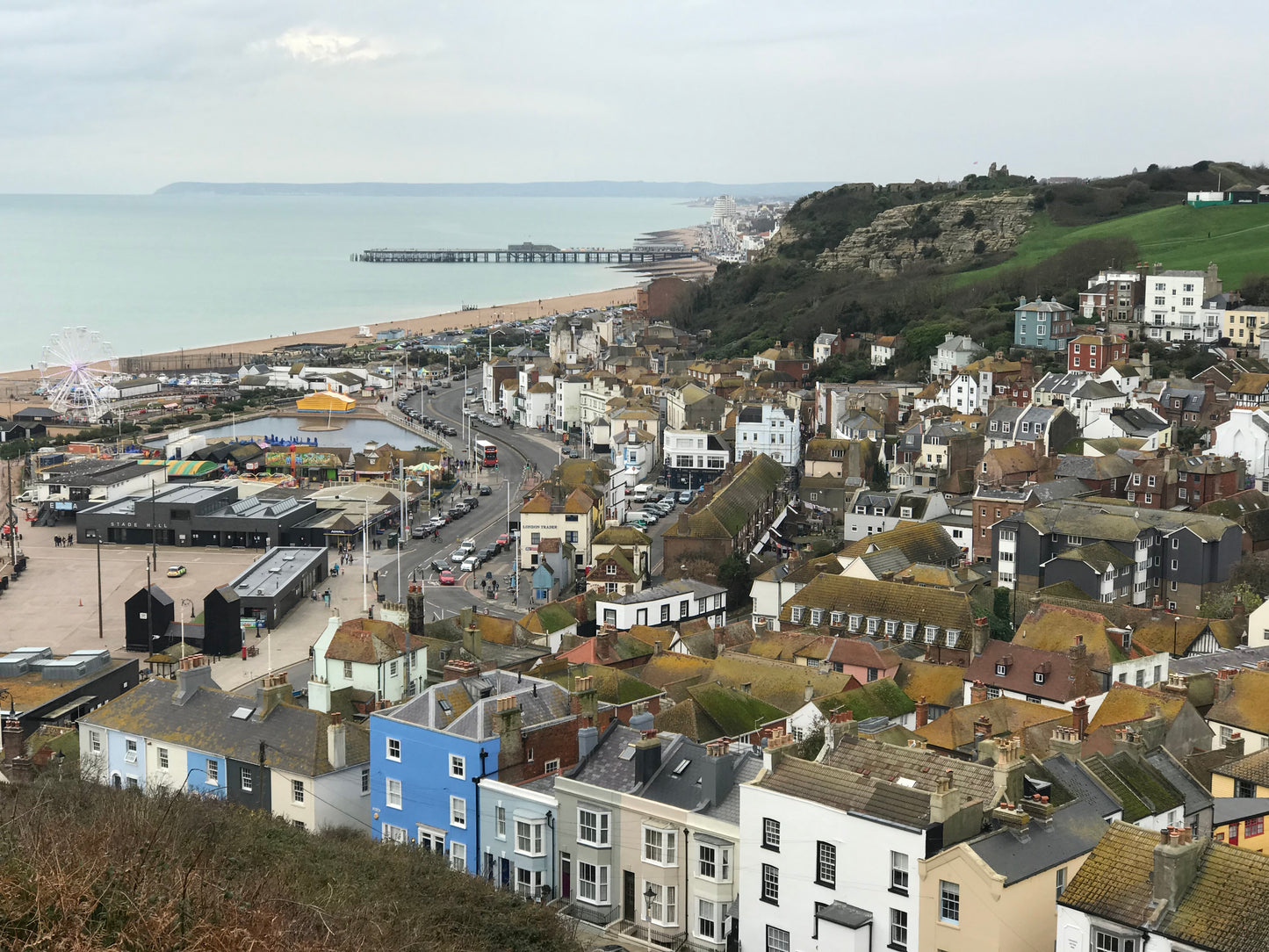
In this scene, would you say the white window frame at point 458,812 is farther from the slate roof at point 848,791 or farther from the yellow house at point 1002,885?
the yellow house at point 1002,885

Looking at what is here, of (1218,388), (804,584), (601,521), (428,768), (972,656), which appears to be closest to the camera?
(428,768)

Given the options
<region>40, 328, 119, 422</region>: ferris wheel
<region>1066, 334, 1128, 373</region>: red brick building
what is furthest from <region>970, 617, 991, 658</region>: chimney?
<region>40, 328, 119, 422</region>: ferris wheel

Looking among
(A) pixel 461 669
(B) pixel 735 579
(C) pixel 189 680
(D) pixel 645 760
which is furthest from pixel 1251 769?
(B) pixel 735 579

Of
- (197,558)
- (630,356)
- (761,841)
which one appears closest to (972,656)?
(761,841)

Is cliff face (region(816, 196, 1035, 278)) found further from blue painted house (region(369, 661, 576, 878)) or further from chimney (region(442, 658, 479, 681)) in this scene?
blue painted house (region(369, 661, 576, 878))

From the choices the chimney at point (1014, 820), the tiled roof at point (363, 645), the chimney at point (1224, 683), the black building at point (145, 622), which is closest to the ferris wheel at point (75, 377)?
the black building at point (145, 622)

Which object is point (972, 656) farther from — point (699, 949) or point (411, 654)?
A: point (699, 949)
